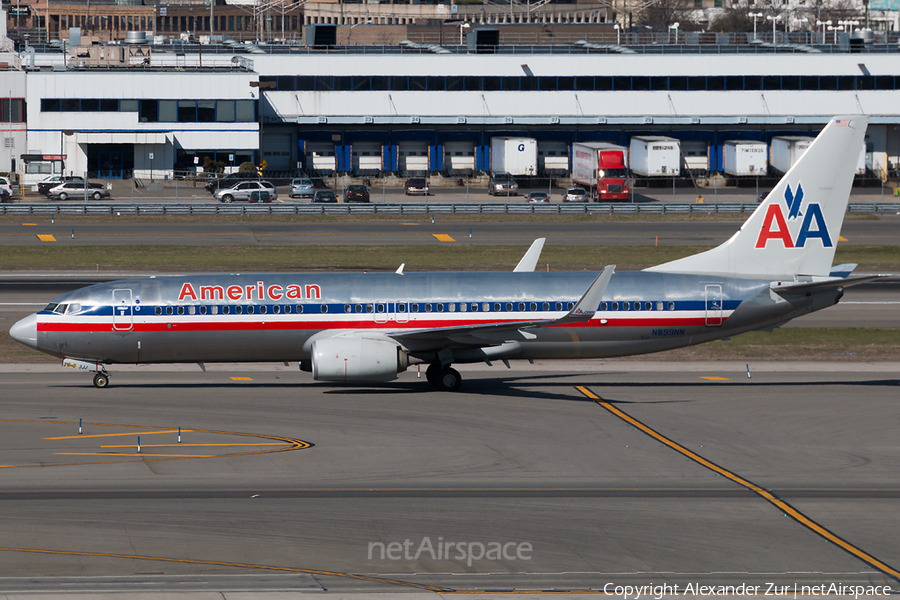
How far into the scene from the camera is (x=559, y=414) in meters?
33.3

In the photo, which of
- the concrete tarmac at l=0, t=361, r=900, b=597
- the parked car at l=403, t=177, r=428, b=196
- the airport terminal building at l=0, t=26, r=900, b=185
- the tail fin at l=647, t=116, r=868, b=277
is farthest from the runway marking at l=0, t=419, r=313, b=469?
the airport terminal building at l=0, t=26, r=900, b=185

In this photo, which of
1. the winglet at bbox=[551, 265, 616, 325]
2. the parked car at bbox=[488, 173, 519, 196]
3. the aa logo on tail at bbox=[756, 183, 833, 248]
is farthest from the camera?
the parked car at bbox=[488, 173, 519, 196]

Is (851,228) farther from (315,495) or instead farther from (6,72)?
(6,72)

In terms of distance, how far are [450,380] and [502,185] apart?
7385 cm

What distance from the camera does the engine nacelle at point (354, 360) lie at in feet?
113

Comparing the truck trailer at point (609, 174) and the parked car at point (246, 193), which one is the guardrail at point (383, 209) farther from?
the parked car at point (246, 193)

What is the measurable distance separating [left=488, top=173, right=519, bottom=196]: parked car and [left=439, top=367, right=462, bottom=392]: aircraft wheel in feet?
236

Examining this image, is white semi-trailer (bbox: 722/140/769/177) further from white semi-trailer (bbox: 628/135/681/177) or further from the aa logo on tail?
the aa logo on tail

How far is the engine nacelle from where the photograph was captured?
113ft

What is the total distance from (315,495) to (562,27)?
157m

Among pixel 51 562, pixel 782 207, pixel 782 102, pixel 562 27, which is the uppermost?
pixel 562 27

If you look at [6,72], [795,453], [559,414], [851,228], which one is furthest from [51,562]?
[6,72]

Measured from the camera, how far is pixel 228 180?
344ft

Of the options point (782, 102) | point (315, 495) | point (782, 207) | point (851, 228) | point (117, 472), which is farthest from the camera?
point (782, 102)
